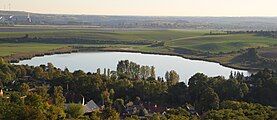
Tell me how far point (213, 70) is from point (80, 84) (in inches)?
750

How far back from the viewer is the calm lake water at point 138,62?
42469 mm

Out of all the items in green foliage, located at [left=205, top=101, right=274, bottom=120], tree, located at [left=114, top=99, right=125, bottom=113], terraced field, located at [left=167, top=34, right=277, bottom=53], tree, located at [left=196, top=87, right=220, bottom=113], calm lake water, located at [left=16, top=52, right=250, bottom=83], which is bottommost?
calm lake water, located at [left=16, top=52, right=250, bottom=83]

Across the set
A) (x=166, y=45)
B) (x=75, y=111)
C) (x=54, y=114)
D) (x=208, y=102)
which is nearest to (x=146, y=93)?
(x=208, y=102)

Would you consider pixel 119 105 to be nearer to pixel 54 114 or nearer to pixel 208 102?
pixel 208 102

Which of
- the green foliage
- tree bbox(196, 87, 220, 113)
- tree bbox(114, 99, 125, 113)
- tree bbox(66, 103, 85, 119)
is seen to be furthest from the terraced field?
tree bbox(66, 103, 85, 119)

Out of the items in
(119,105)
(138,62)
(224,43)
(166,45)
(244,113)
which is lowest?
(166,45)

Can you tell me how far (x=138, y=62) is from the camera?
4816cm

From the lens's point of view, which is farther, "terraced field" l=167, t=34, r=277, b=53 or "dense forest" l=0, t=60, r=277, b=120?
"terraced field" l=167, t=34, r=277, b=53

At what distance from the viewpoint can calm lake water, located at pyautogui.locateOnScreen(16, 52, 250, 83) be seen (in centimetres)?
4247

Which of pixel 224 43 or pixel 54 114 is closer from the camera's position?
pixel 54 114

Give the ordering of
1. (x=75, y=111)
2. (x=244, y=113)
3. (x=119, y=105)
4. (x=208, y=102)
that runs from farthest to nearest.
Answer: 1. (x=119, y=105)
2. (x=208, y=102)
3. (x=75, y=111)
4. (x=244, y=113)

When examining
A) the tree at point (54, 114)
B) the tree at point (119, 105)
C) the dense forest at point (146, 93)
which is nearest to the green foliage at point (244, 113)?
the dense forest at point (146, 93)

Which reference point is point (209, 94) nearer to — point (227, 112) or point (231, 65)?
point (227, 112)

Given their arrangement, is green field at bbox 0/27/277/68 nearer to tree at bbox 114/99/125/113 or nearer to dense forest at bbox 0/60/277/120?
dense forest at bbox 0/60/277/120
